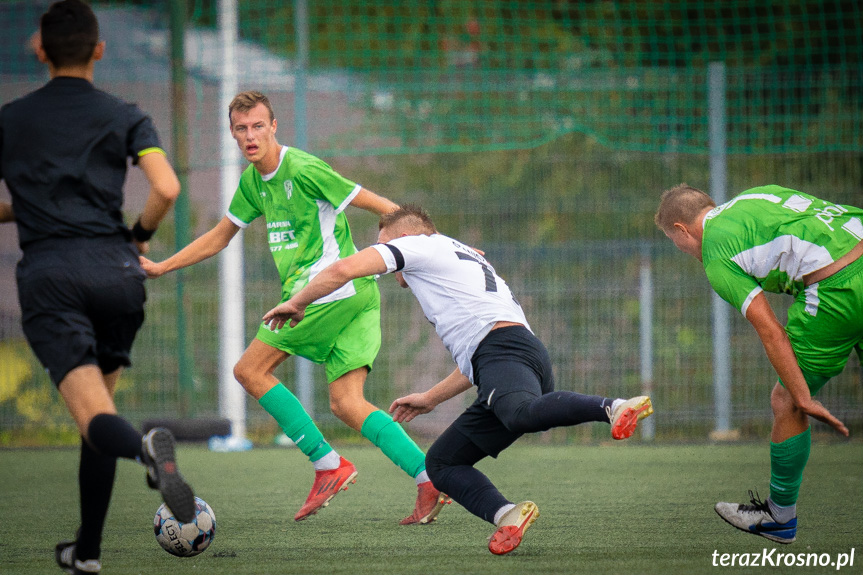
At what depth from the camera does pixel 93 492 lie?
349 cm

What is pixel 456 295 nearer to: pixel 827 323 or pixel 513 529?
pixel 513 529

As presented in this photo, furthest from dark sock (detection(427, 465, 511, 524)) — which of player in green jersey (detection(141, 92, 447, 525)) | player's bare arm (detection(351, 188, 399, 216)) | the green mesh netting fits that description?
the green mesh netting

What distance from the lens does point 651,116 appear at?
10031mm

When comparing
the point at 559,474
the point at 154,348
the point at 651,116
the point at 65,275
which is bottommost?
the point at 559,474

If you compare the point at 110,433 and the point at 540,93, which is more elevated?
the point at 540,93

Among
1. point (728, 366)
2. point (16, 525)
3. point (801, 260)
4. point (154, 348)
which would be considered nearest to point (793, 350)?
point (801, 260)

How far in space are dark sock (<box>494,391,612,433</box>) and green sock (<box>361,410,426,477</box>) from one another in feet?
3.86

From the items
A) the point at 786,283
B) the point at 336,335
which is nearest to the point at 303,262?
the point at 336,335

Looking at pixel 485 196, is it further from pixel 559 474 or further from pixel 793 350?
pixel 793 350

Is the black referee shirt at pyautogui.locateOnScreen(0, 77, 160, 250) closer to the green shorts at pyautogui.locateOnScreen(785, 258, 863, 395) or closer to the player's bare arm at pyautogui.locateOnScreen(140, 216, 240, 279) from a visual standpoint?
the player's bare arm at pyautogui.locateOnScreen(140, 216, 240, 279)

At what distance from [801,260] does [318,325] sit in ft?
7.92

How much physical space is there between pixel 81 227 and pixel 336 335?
2063mm

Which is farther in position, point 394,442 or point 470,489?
point 394,442

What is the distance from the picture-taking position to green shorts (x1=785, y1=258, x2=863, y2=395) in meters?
3.91
